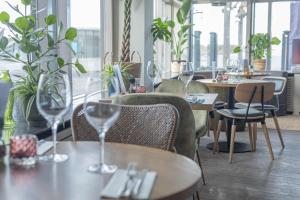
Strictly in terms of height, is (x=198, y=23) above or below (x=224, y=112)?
above

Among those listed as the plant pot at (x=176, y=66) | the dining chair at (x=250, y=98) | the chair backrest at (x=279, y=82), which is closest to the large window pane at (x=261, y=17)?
the chair backrest at (x=279, y=82)

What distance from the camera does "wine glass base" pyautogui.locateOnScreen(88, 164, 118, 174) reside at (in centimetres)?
128

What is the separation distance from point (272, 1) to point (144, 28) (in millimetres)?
4377

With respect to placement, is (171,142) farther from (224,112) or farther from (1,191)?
(224,112)

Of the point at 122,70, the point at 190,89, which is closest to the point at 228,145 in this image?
the point at 190,89

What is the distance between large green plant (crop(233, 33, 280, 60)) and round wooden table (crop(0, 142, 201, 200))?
661 centimetres

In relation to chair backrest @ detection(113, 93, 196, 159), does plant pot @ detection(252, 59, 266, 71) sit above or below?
above

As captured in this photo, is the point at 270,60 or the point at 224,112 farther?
the point at 270,60

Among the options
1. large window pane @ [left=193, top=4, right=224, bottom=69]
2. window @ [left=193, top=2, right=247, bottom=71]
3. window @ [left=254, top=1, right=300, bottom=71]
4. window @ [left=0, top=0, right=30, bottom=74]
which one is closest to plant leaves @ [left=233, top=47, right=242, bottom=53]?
window @ [left=193, top=2, right=247, bottom=71]

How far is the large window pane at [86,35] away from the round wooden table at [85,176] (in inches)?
79.0

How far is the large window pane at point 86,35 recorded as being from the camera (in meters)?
3.54

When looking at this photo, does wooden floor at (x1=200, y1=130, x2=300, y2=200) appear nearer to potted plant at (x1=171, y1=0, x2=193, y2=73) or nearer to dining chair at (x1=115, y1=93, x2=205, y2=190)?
dining chair at (x1=115, y1=93, x2=205, y2=190)

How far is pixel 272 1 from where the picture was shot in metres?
8.06

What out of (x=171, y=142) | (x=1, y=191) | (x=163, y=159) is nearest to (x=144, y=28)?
(x=171, y=142)
